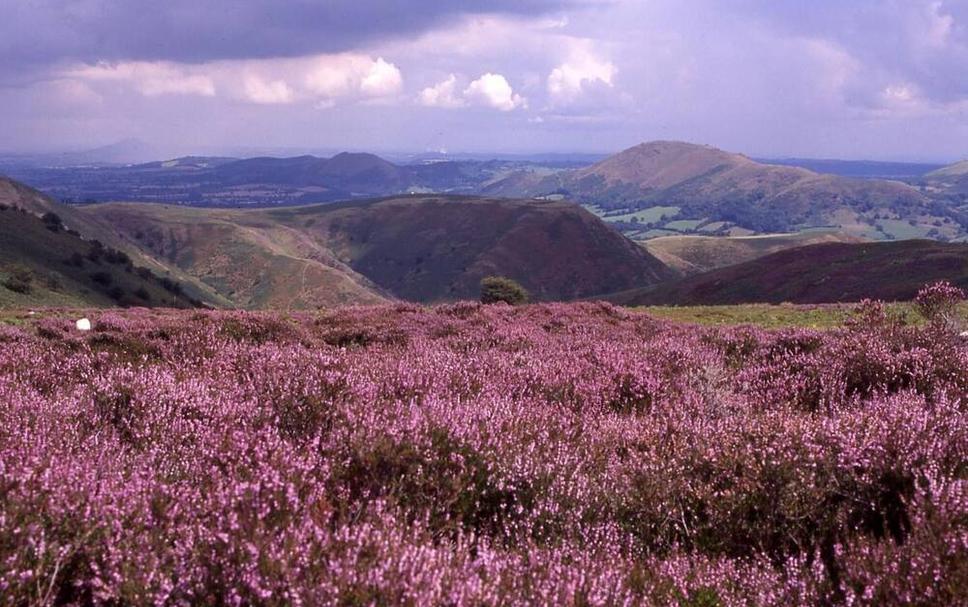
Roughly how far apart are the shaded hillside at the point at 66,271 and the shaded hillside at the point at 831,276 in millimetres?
52321

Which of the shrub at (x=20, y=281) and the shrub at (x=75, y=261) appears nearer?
the shrub at (x=20, y=281)

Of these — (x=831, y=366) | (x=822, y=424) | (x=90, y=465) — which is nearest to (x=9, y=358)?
(x=90, y=465)

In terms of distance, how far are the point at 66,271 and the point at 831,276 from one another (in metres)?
86.4

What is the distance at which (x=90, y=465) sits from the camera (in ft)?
11.5

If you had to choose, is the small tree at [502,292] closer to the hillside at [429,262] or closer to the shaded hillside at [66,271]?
the shaded hillside at [66,271]

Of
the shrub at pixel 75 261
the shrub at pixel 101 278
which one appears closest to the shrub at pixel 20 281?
the shrub at pixel 101 278

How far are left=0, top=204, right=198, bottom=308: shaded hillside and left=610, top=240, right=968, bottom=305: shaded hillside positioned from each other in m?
52.3

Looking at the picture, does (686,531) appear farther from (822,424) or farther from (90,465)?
(90,465)

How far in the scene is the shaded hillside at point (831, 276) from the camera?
44.5 m

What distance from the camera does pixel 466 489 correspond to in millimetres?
3926

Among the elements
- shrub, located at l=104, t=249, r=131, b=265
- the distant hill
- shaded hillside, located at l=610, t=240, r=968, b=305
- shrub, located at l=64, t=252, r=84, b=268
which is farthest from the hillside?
shaded hillside, located at l=610, t=240, r=968, b=305

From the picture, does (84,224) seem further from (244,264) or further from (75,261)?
(75,261)

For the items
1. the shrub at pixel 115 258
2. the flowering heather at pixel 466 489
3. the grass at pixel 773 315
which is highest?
the flowering heather at pixel 466 489

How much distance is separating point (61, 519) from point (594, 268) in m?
170
